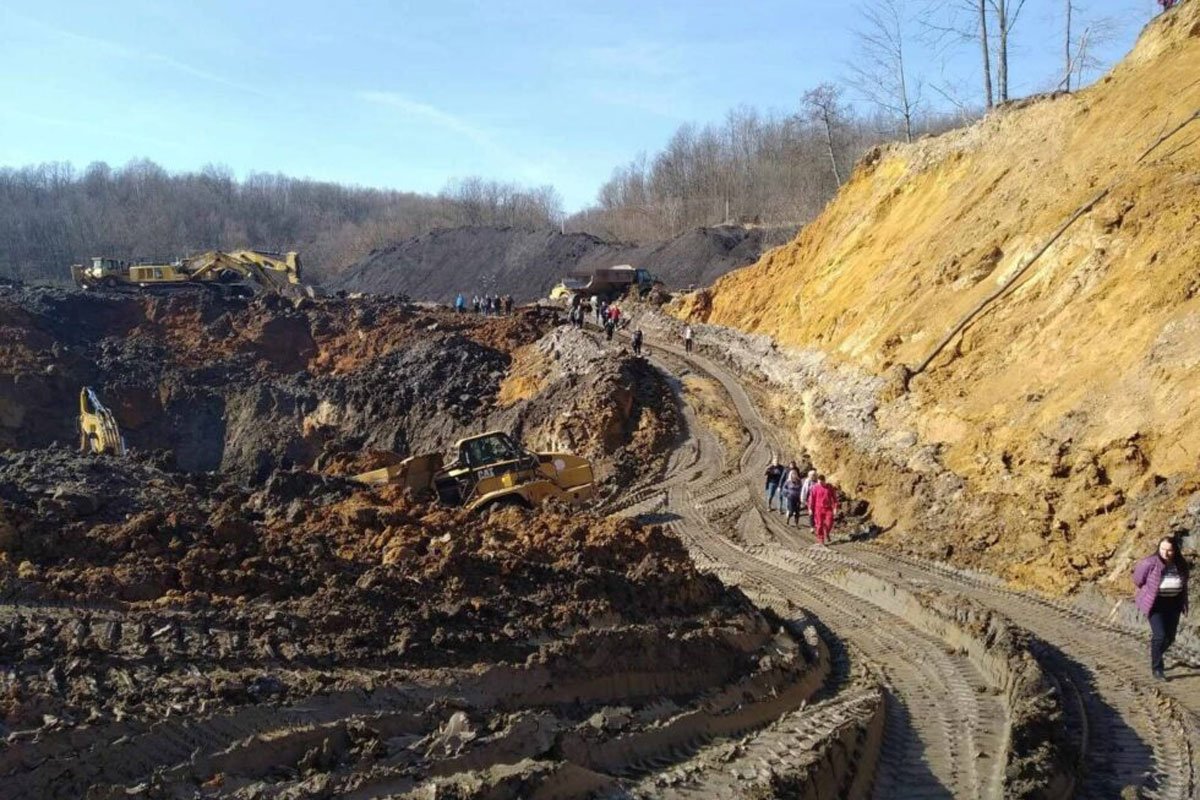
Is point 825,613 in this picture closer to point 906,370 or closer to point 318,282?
point 906,370

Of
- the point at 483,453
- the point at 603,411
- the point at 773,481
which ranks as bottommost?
the point at 773,481

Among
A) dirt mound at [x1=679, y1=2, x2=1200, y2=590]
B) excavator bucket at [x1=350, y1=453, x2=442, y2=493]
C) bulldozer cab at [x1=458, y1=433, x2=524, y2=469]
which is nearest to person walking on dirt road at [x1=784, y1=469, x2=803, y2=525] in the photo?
dirt mound at [x1=679, y1=2, x2=1200, y2=590]

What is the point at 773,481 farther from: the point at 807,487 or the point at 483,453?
the point at 483,453

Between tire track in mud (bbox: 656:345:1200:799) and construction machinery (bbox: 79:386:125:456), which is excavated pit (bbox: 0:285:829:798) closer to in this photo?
tire track in mud (bbox: 656:345:1200:799)

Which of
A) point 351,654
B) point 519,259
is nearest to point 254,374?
point 351,654

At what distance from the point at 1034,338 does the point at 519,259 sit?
5527 centimetres

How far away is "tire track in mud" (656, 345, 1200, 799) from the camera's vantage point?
20.9 ft

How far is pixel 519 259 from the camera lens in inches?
2689

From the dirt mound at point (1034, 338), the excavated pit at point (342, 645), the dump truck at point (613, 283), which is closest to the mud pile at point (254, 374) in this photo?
the dirt mound at point (1034, 338)

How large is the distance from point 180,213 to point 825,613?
347 feet

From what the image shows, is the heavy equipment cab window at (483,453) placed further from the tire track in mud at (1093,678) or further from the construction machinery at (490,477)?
the tire track in mud at (1093,678)

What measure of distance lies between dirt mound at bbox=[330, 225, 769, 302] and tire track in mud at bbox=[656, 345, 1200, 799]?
44.1 metres

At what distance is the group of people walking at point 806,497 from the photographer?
14.9 meters

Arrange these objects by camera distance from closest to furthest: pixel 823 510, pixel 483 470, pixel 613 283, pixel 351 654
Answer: pixel 351 654
pixel 823 510
pixel 483 470
pixel 613 283
